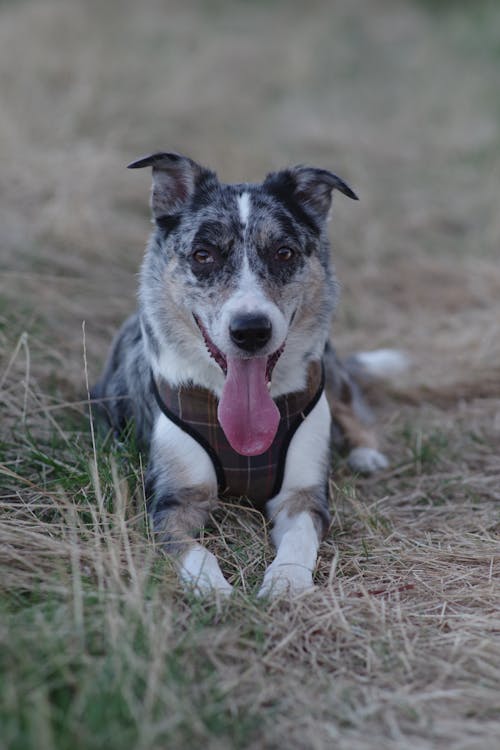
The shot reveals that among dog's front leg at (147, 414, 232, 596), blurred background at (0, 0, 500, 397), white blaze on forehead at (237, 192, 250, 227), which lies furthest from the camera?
blurred background at (0, 0, 500, 397)

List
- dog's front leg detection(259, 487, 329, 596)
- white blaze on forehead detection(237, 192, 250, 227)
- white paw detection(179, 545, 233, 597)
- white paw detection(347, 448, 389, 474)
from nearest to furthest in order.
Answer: white paw detection(179, 545, 233, 597) < dog's front leg detection(259, 487, 329, 596) < white blaze on forehead detection(237, 192, 250, 227) < white paw detection(347, 448, 389, 474)

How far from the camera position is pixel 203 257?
3838mm

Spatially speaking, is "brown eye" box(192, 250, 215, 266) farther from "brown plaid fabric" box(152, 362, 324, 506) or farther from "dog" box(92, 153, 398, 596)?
"brown plaid fabric" box(152, 362, 324, 506)

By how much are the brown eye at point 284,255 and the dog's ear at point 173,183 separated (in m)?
0.58

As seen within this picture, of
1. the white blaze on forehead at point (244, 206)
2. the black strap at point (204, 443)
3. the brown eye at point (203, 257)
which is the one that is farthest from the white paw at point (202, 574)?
the white blaze on forehead at point (244, 206)

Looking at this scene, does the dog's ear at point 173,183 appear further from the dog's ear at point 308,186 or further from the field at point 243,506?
the field at point 243,506

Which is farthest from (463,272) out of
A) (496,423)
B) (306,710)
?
(306,710)

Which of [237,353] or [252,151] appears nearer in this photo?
[237,353]

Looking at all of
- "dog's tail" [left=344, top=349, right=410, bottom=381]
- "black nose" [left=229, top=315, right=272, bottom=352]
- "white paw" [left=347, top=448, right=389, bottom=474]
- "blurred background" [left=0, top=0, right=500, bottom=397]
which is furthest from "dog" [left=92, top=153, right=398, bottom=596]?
"dog's tail" [left=344, top=349, right=410, bottom=381]

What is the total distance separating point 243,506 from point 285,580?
2.24 ft

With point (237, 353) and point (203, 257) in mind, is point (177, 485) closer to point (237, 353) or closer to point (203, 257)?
point (237, 353)

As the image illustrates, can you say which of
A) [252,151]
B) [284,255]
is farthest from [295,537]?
[252,151]

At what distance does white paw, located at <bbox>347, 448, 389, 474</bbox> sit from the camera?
4.93 m

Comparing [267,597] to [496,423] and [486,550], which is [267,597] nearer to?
[486,550]
